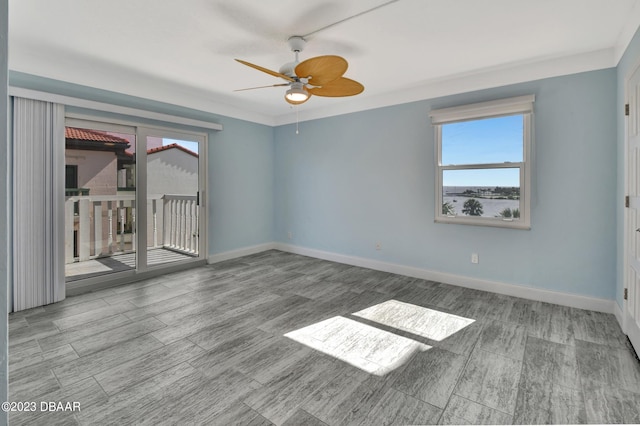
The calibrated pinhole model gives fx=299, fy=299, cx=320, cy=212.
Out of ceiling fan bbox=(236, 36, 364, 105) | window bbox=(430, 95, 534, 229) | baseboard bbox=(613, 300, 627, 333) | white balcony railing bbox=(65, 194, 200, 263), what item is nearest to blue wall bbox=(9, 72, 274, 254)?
white balcony railing bbox=(65, 194, 200, 263)

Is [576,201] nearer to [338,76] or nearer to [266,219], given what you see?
[338,76]

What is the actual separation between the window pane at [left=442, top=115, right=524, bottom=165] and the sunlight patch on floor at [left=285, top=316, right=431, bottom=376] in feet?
7.98

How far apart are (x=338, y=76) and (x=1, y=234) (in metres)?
2.35

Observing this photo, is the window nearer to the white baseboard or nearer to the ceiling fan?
the white baseboard

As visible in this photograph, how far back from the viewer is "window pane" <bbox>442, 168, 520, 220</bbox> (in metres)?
3.47

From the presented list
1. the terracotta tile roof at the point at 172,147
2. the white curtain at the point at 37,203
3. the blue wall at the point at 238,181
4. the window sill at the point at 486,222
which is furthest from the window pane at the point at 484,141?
the white curtain at the point at 37,203

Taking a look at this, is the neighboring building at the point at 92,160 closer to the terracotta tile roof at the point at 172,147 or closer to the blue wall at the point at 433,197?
the terracotta tile roof at the point at 172,147

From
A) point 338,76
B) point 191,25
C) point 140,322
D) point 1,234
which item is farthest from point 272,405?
point 191,25

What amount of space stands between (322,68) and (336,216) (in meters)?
2.97

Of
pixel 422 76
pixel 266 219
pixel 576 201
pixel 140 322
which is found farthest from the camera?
pixel 266 219

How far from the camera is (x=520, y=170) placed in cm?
339

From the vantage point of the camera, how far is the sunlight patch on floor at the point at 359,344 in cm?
214

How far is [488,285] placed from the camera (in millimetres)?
3605

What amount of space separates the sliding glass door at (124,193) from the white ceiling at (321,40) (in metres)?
0.65
